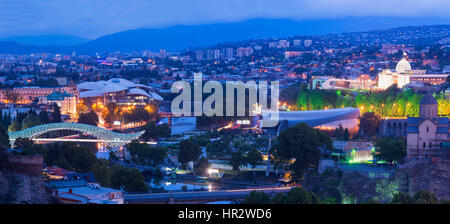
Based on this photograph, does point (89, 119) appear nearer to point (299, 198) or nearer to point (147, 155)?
point (147, 155)

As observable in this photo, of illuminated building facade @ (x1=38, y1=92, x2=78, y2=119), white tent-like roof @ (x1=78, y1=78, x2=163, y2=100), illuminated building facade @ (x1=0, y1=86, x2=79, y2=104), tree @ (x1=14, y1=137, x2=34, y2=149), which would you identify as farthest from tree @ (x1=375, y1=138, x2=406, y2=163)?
illuminated building facade @ (x1=0, y1=86, x2=79, y2=104)

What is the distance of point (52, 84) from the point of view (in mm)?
45906

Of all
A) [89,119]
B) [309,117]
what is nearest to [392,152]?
[309,117]

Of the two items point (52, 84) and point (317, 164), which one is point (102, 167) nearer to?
point (317, 164)

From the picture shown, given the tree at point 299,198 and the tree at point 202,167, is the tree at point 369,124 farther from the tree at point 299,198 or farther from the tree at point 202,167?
the tree at point 299,198

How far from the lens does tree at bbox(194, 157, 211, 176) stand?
15973 mm

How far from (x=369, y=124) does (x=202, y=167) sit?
5.91 m

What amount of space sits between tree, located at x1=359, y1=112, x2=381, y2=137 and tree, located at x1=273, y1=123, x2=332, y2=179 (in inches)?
159

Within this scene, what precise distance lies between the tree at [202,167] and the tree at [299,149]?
1.61 meters

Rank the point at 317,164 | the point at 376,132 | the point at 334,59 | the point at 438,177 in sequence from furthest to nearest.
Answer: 1. the point at 334,59
2. the point at 376,132
3. the point at 317,164
4. the point at 438,177

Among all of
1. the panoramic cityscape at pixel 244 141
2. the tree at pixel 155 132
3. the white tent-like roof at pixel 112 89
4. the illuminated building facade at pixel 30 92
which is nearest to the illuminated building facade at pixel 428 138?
the panoramic cityscape at pixel 244 141

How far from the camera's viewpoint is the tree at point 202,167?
16.0 m

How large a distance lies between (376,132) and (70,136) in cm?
1004
